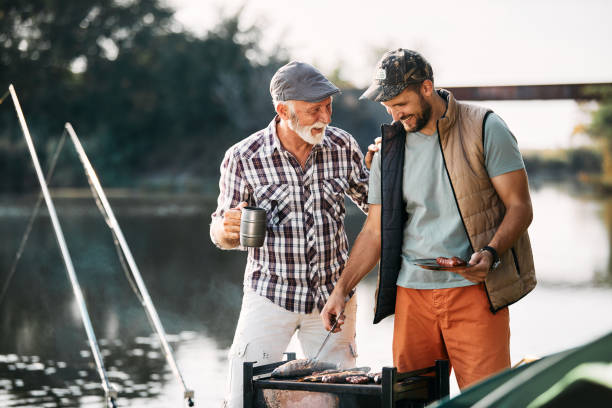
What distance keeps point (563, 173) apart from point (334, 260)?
39.8 meters

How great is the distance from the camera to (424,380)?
10.3 feet

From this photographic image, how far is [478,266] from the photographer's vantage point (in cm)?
301

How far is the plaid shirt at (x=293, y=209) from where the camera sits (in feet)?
12.0

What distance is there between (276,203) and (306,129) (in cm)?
32

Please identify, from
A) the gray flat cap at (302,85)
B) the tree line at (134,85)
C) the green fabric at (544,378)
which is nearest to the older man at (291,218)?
the gray flat cap at (302,85)

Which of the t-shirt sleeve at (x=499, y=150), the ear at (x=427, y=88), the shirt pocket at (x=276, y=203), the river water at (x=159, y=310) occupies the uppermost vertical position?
the ear at (x=427, y=88)

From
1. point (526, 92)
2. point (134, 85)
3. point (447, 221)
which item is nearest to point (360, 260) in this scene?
point (447, 221)

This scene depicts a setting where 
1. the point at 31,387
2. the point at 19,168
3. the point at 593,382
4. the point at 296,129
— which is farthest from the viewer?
the point at 19,168

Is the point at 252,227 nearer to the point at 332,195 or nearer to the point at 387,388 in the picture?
the point at 332,195

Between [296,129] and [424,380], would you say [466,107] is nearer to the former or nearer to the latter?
[296,129]

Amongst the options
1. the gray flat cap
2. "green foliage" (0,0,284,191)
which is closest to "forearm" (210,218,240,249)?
the gray flat cap

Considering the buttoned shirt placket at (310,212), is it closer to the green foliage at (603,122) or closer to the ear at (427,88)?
the ear at (427,88)

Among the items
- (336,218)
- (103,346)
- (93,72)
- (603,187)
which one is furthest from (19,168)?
(336,218)

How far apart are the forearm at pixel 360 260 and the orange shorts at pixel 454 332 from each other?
26cm
